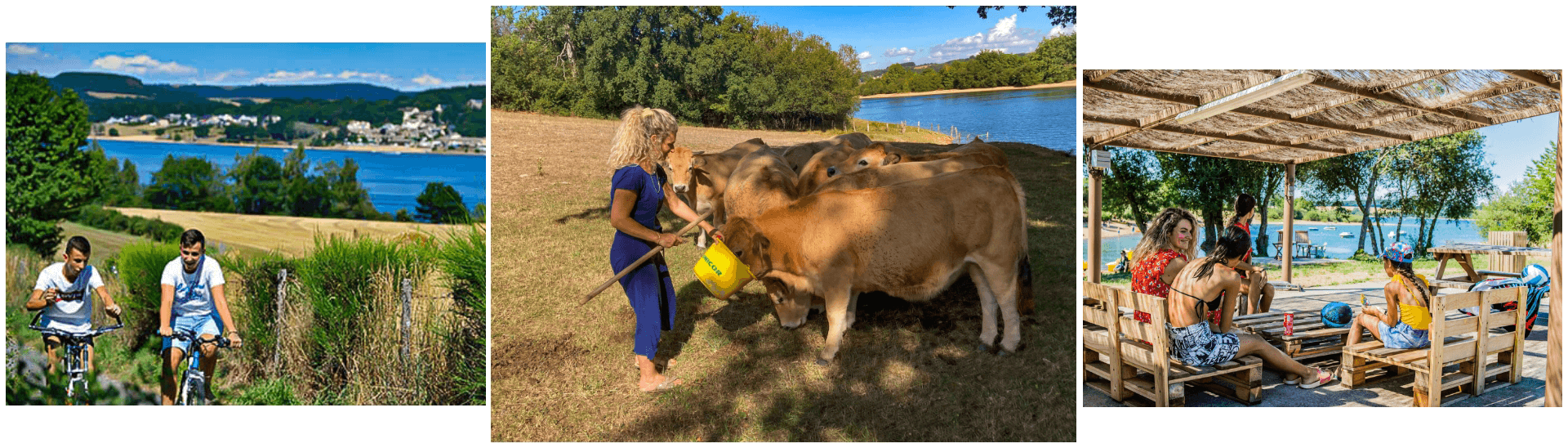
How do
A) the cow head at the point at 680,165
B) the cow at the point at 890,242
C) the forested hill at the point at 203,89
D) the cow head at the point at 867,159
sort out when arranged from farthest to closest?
the cow head at the point at 680,165 < the cow head at the point at 867,159 < the cow at the point at 890,242 < the forested hill at the point at 203,89

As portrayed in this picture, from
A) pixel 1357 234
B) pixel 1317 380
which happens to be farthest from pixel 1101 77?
pixel 1357 234

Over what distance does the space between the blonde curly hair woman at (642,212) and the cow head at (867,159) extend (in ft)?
9.84

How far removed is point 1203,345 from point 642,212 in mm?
3871

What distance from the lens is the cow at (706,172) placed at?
26.4ft

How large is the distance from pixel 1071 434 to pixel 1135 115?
322 cm

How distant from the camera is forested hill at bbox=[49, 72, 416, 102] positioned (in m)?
4.43

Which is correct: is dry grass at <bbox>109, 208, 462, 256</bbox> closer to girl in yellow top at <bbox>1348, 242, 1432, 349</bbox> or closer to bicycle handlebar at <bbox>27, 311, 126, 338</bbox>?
bicycle handlebar at <bbox>27, 311, 126, 338</bbox>

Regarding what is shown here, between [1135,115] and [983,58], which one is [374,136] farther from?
[1135,115]

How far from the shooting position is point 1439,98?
6113 mm

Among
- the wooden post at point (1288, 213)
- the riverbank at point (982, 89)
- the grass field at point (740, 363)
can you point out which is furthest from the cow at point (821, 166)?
the wooden post at point (1288, 213)

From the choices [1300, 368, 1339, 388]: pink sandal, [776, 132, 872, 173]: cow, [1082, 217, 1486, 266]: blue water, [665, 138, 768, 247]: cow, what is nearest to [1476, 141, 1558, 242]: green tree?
[1082, 217, 1486, 266]: blue water

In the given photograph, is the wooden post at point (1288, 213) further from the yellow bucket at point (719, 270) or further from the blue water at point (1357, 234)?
the yellow bucket at point (719, 270)

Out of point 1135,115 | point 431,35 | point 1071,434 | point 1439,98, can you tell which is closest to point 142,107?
point 431,35

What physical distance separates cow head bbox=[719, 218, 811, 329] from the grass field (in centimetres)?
27
